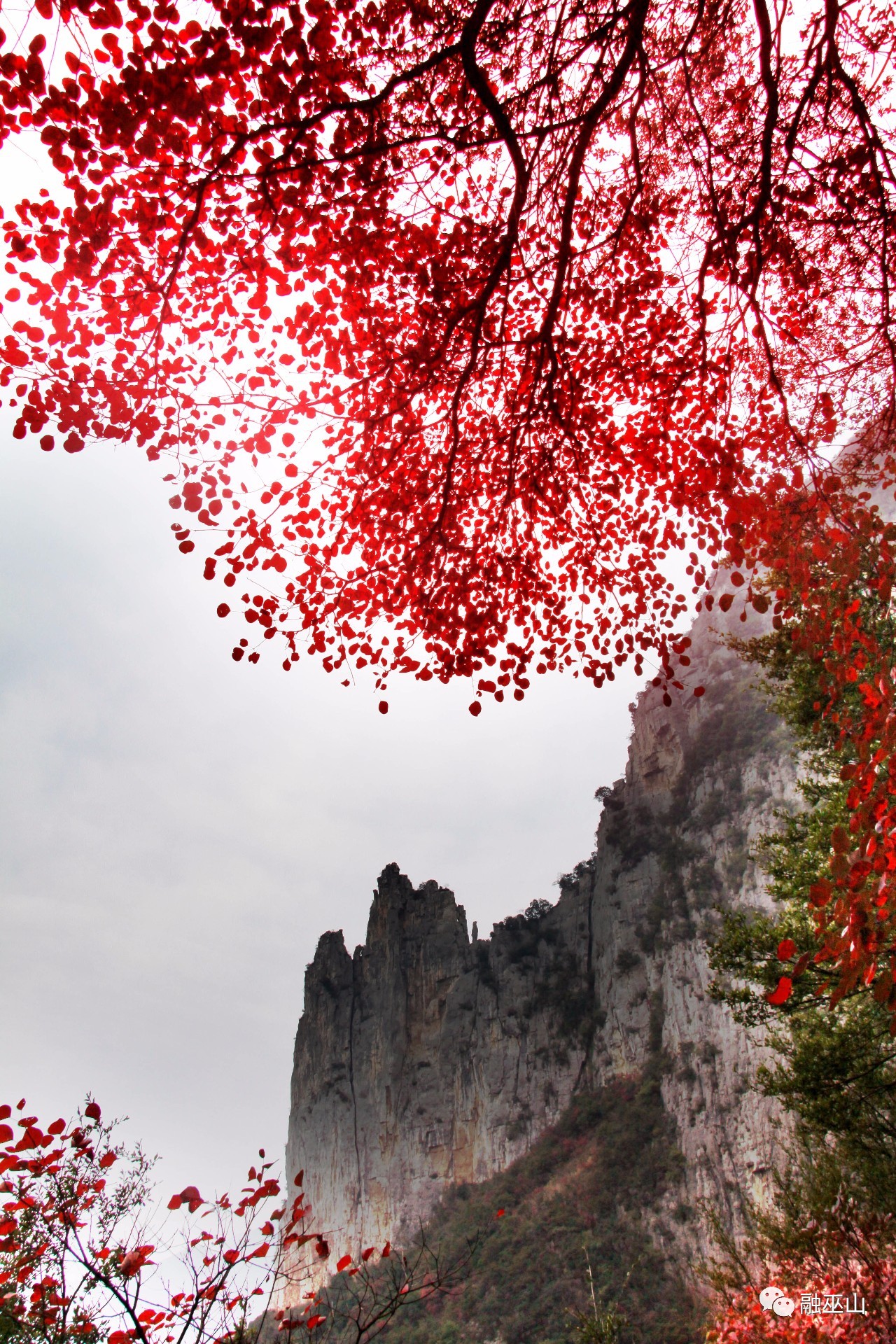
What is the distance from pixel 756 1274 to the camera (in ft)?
66.0

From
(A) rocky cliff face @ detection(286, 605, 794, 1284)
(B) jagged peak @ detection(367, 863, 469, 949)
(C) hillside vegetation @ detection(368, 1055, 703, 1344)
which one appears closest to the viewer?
(C) hillside vegetation @ detection(368, 1055, 703, 1344)

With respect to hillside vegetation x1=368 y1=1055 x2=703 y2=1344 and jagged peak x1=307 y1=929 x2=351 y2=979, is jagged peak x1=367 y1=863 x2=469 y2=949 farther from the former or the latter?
hillside vegetation x1=368 y1=1055 x2=703 y2=1344

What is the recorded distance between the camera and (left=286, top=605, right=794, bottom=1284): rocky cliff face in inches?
1214

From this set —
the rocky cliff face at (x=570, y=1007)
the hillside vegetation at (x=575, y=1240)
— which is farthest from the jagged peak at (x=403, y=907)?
the hillside vegetation at (x=575, y=1240)

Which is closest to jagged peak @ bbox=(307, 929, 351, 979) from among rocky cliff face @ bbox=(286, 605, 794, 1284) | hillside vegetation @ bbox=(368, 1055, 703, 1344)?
rocky cliff face @ bbox=(286, 605, 794, 1284)

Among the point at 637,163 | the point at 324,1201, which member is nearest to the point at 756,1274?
the point at 637,163

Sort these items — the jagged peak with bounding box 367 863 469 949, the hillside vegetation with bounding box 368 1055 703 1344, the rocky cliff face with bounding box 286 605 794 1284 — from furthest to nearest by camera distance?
1. the jagged peak with bounding box 367 863 469 949
2. the rocky cliff face with bounding box 286 605 794 1284
3. the hillside vegetation with bounding box 368 1055 703 1344

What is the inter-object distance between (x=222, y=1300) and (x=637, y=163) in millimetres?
9101

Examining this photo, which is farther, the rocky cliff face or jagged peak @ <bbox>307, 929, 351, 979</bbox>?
jagged peak @ <bbox>307, 929, 351, 979</bbox>

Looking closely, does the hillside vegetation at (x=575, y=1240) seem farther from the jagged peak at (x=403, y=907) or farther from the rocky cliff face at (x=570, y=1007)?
the jagged peak at (x=403, y=907)

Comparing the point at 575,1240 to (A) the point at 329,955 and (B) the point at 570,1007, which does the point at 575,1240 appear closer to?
(B) the point at 570,1007

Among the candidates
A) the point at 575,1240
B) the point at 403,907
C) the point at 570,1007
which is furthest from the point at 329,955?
the point at 575,1240

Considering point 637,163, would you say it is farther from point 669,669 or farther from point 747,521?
point 669,669

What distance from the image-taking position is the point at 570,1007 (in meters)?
41.3
